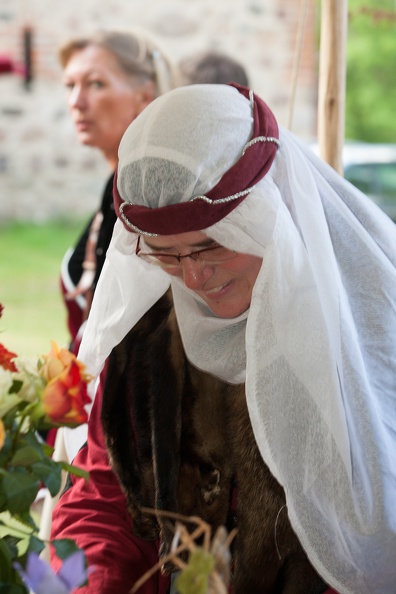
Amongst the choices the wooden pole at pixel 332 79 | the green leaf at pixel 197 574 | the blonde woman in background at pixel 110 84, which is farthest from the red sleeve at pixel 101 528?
the blonde woman in background at pixel 110 84

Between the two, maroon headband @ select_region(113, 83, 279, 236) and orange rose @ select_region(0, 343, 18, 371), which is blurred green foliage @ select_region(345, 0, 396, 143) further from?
orange rose @ select_region(0, 343, 18, 371)

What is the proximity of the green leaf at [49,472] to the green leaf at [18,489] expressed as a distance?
0.02 metres

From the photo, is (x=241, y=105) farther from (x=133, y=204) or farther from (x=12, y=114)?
(x=12, y=114)

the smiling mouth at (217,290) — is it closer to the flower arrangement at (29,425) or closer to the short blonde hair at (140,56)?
the flower arrangement at (29,425)

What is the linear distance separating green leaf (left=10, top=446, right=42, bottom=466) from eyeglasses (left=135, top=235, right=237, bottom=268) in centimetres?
66

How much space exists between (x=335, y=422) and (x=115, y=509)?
25.1 inches

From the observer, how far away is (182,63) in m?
3.93

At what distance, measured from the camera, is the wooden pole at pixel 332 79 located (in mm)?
2348

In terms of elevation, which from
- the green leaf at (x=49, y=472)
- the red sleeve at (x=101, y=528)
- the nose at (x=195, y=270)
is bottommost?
the red sleeve at (x=101, y=528)

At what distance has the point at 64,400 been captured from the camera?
45.1 inches

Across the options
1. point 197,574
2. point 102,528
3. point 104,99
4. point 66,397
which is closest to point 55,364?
point 66,397

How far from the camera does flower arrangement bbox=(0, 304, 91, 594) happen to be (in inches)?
45.1

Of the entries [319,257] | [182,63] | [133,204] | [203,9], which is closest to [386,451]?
[319,257]

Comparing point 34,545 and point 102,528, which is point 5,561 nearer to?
point 34,545
